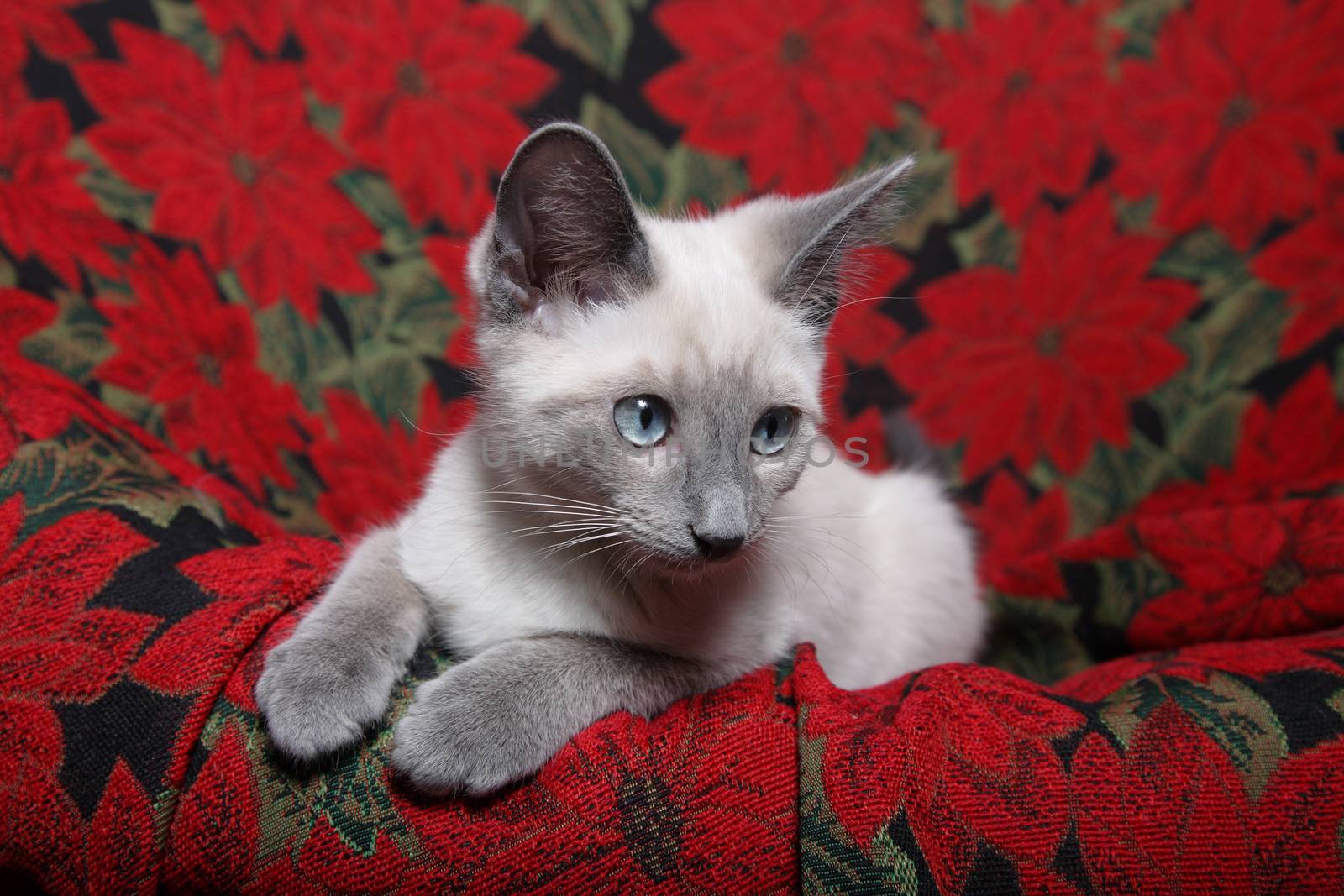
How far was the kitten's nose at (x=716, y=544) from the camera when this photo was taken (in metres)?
0.80

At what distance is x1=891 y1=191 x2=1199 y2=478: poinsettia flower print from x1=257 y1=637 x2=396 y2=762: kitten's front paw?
116 cm

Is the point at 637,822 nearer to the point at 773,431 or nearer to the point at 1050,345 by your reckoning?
the point at 773,431

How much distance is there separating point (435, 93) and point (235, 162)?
1.13 ft

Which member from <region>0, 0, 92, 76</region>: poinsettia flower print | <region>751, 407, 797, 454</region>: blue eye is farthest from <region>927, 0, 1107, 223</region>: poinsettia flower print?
<region>0, 0, 92, 76</region>: poinsettia flower print

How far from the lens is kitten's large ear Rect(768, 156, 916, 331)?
907 millimetres

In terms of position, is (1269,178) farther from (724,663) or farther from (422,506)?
(422,506)

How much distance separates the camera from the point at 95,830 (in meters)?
0.77

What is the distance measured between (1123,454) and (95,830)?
165 centimetres

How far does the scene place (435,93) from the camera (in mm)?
1467

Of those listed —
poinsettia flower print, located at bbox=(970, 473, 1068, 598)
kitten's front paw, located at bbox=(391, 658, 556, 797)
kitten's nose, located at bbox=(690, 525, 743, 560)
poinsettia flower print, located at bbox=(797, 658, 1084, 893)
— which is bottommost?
poinsettia flower print, located at bbox=(970, 473, 1068, 598)

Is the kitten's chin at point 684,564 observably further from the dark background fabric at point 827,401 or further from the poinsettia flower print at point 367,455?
the poinsettia flower print at point 367,455

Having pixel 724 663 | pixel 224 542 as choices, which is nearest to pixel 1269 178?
pixel 724 663

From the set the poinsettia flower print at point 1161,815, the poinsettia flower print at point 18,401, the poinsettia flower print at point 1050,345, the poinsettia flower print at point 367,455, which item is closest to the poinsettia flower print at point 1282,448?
the poinsettia flower print at point 1050,345

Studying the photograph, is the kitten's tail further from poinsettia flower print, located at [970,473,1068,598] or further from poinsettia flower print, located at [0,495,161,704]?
poinsettia flower print, located at [0,495,161,704]
